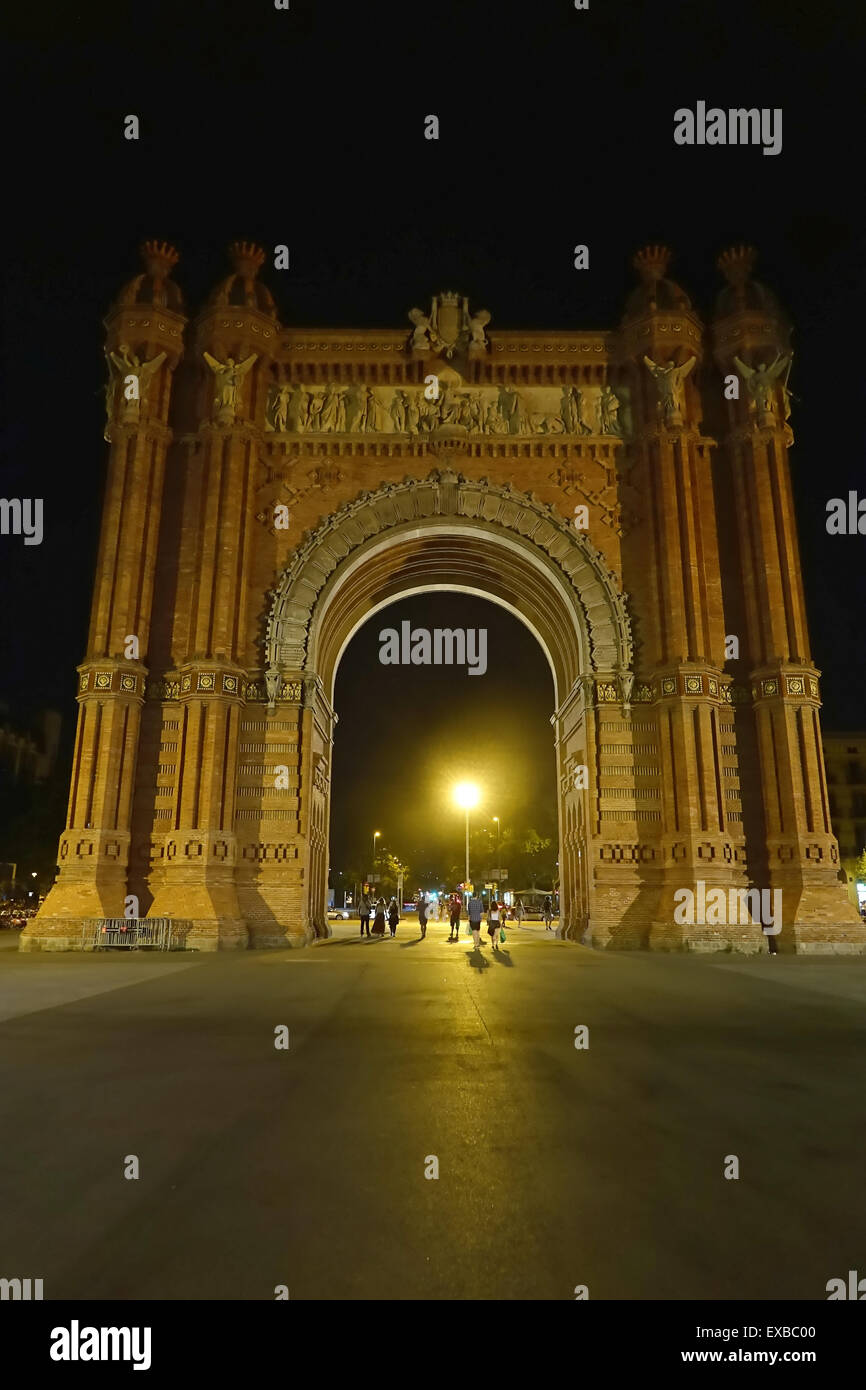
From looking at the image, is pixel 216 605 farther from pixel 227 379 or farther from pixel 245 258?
pixel 245 258

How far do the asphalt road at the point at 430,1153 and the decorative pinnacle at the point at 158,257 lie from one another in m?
24.0

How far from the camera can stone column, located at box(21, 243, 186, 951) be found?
20.1m

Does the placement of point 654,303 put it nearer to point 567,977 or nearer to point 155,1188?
point 567,977

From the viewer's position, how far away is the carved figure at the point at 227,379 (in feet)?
77.4

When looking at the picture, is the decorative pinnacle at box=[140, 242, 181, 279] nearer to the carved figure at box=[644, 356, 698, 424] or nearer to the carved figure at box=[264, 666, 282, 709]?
the carved figure at box=[264, 666, 282, 709]

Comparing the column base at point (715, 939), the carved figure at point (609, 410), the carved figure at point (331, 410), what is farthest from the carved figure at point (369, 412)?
the column base at point (715, 939)

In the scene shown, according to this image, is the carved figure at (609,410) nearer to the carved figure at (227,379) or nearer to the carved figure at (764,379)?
the carved figure at (764,379)

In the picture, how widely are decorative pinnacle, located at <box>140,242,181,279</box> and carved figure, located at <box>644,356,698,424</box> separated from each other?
1581 centimetres

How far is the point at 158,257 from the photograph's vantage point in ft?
81.6

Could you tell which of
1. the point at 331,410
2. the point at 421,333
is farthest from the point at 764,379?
the point at 331,410

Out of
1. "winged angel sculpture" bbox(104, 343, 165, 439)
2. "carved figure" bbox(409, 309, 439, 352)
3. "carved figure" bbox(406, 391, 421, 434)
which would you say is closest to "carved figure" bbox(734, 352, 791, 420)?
"carved figure" bbox(409, 309, 439, 352)

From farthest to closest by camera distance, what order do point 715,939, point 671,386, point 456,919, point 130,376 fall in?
point 456,919 < point 130,376 < point 671,386 < point 715,939

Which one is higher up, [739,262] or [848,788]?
[739,262]

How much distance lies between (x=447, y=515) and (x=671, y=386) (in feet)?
25.8
